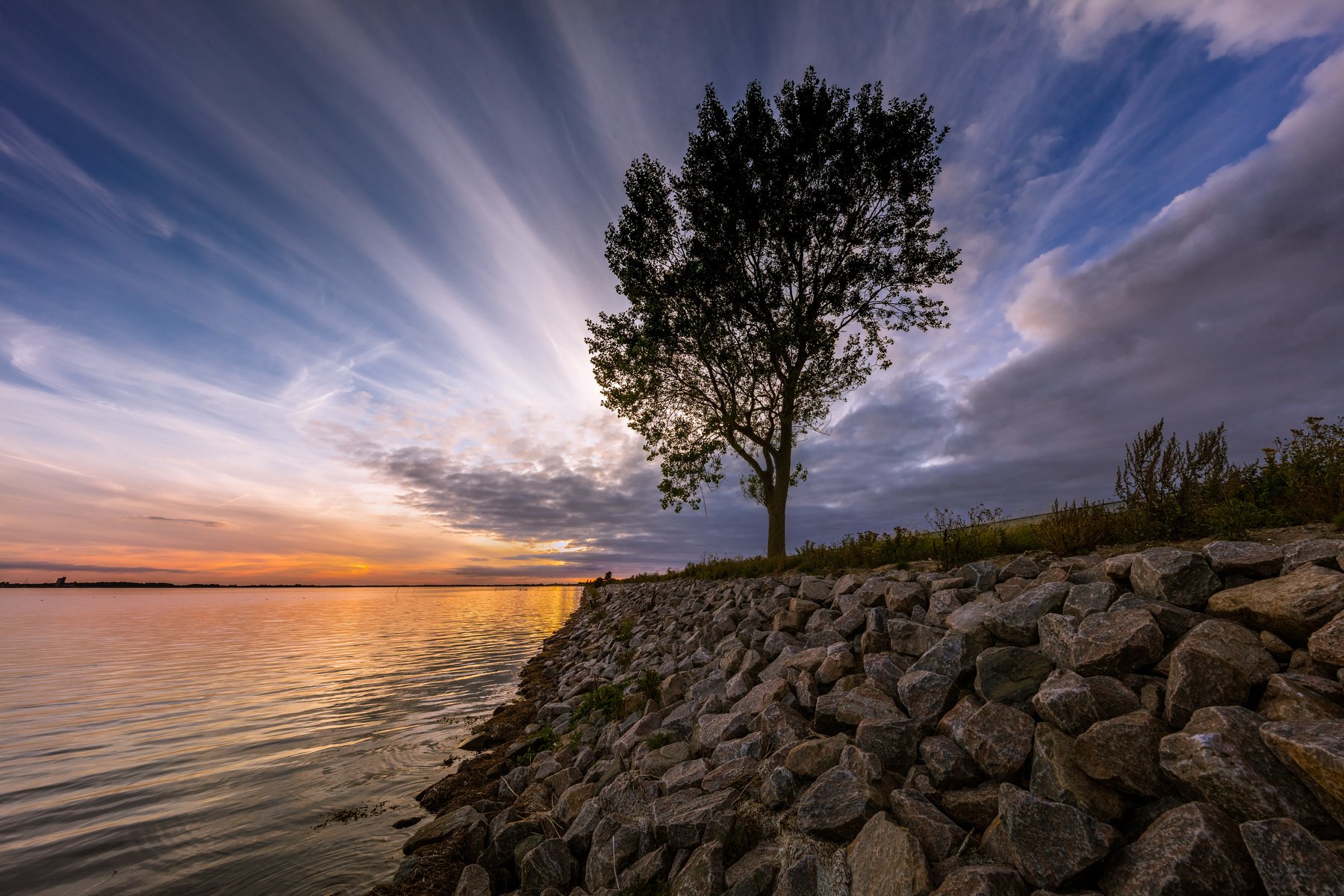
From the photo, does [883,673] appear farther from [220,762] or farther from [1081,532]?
[220,762]

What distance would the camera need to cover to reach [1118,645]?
3834 mm

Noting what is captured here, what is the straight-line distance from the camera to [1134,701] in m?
3.54

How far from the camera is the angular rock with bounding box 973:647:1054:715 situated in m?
4.17

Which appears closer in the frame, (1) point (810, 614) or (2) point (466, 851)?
(2) point (466, 851)

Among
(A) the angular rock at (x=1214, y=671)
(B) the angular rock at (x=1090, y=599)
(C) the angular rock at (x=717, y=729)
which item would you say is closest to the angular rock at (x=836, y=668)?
(C) the angular rock at (x=717, y=729)

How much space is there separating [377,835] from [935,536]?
10628 millimetres

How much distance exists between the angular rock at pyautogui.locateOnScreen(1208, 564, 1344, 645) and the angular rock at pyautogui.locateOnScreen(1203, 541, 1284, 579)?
221 millimetres

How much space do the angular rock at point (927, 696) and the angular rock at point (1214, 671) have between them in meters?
1.47

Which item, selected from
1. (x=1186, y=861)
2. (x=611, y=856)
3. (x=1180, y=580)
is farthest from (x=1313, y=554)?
(x=611, y=856)

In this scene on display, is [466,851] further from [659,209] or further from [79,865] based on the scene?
[659,209]

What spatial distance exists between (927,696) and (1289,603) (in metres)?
2.54

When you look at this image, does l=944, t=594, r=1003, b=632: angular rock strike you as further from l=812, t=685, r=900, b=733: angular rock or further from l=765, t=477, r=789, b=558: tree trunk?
l=765, t=477, r=789, b=558: tree trunk

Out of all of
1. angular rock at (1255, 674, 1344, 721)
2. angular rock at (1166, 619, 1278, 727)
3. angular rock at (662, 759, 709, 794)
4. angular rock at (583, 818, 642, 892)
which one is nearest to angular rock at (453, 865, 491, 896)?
angular rock at (583, 818, 642, 892)

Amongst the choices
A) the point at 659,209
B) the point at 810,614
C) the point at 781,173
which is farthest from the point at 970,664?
the point at 659,209
